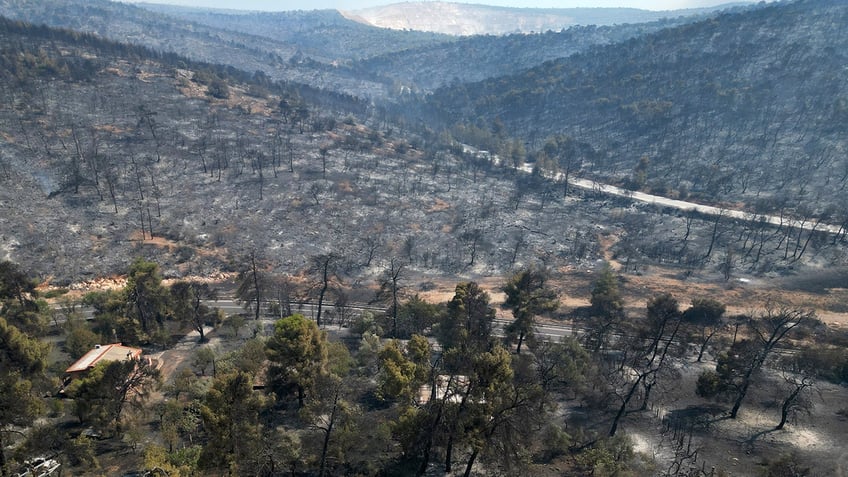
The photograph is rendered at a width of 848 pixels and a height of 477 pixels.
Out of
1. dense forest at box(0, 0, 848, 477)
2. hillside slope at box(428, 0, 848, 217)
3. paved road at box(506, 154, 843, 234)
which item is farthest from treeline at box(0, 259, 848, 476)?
hillside slope at box(428, 0, 848, 217)

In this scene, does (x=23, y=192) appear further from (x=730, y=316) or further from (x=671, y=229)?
(x=671, y=229)

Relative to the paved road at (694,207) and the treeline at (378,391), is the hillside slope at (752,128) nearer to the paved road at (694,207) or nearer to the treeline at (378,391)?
the paved road at (694,207)

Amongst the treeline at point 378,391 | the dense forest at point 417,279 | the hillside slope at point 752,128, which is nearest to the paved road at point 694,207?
the dense forest at point 417,279

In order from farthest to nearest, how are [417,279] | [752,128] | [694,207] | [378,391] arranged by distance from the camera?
[752,128], [694,207], [417,279], [378,391]

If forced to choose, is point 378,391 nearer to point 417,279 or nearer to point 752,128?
point 417,279

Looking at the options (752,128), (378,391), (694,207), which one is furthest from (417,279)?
(752,128)

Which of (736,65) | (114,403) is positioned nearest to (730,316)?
(114,403)

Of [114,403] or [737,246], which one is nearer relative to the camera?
[114,403]

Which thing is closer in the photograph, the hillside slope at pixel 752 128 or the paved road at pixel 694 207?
the paved road at pixel 694 207
